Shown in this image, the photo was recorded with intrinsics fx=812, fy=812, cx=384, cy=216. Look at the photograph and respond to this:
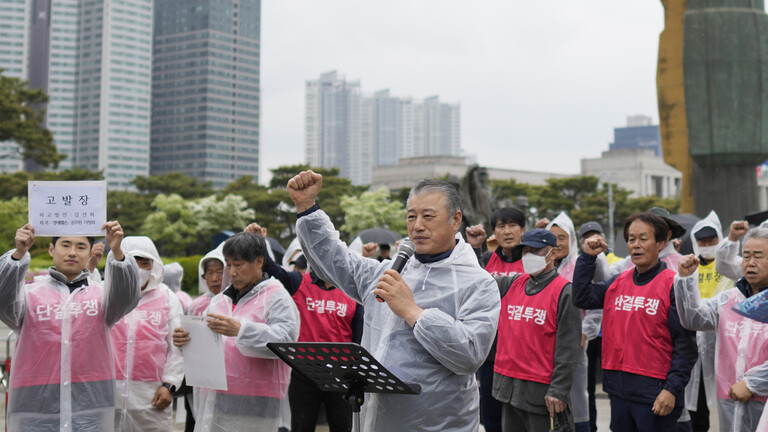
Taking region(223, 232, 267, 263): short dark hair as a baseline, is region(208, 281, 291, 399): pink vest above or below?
below

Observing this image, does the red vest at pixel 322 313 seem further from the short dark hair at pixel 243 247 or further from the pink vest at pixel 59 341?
the pink vest at pixel 59 341

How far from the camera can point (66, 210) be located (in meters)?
4.19

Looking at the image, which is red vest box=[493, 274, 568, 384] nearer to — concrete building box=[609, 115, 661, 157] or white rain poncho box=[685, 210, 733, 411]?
white rain poncho box=[685, 210, 733, 411]

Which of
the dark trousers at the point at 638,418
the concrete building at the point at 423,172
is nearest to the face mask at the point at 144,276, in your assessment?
the dark trousers at the point at 638,418

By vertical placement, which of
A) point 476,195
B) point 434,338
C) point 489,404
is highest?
point 476,195

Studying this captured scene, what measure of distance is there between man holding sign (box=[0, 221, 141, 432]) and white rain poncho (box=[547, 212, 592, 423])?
310 centimetres

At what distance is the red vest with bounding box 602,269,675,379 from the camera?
15.8ft

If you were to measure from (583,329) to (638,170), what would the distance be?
79.0m

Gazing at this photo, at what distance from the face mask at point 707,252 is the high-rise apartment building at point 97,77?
92.9m

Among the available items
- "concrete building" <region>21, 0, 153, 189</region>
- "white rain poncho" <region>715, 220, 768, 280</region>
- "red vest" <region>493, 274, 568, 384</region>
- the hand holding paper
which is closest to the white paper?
the hand holding paper

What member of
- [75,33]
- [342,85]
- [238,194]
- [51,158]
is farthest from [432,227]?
[342,85]

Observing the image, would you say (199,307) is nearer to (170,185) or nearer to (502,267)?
(502,267)

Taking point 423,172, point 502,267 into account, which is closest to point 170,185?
point 423,172

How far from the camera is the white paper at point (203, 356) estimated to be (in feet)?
15.0
